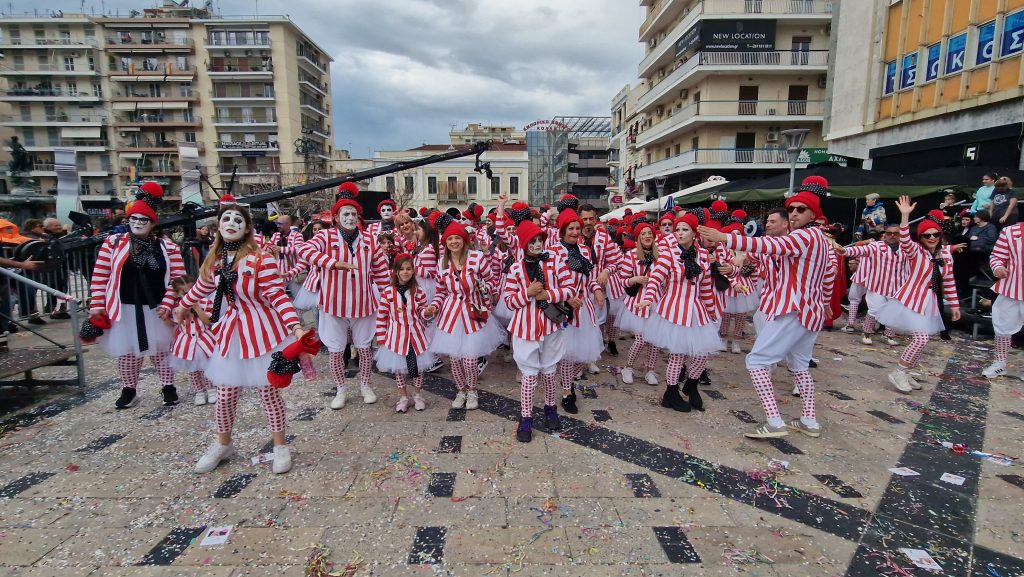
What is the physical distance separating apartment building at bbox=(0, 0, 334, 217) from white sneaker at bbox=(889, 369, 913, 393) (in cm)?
5086

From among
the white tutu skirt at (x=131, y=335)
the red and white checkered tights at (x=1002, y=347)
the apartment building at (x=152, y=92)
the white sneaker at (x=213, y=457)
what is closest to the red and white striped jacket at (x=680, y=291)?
the white sneaker at (x=213, y=457)

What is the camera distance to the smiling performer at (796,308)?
12.8 feet

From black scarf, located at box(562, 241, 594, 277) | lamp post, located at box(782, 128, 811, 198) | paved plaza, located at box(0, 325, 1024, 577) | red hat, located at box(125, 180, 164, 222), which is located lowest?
paved plaza, located at box(0, 325, 1024, 577)

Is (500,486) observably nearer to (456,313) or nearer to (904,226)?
(456,313)

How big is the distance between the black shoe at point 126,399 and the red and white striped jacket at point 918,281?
28.7 feet

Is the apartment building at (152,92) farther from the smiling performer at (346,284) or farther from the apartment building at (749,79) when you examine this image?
the smiling performer at (346,284)

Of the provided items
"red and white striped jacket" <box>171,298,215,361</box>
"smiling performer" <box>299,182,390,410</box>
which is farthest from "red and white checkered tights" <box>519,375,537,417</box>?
"red and white striped jacket" <box>171,298,215,361</box>

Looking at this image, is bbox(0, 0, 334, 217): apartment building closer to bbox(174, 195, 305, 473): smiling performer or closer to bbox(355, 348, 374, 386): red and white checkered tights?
bbox(355, 348, 374, 386): red and white checkered tights

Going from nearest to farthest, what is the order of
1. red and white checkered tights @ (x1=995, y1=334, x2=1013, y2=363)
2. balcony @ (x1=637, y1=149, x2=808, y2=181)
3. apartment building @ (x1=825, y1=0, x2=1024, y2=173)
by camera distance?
1. red and white checkered tights @ (x1=995, y1=334, x2=1013, y2=363)
2. apartment building @ (x1=825, y1=0, x2=1024, y2=173)
3. balcony @ (x1=637, y1=149, x2=808, y2=181)

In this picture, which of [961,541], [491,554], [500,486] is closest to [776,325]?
[961,541]

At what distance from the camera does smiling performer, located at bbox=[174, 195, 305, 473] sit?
3393mm

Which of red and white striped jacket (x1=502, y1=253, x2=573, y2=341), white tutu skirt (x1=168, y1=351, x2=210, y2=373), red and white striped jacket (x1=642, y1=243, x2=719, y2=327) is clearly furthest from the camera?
red and white striped jacket (x1=642, y1=243, x2=719, y2=327)

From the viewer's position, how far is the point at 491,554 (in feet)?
8.82

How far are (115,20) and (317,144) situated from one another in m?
21.9
